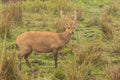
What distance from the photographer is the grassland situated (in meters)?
5.97

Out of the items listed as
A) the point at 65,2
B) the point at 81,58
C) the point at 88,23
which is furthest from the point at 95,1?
the point at 81,58

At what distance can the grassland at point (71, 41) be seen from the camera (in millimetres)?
5968

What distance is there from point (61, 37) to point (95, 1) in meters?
6.98

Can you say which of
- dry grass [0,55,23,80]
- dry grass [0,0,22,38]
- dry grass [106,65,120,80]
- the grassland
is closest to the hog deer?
the grassland

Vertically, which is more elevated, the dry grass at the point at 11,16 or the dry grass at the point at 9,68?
the dry grass at the point at 11,16

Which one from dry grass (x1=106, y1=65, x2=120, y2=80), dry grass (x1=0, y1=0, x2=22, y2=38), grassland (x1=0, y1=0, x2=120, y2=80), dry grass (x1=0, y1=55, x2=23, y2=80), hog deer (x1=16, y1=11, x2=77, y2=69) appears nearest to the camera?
dry grass (x1=106, y1=65, x2=120, y2=80)

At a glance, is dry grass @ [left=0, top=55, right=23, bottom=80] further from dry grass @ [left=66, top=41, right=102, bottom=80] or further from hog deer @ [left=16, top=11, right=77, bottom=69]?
hog deer @ [left=16, top=11, right=77, bottom=69]

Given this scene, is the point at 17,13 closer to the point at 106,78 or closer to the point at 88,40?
the point at 88,40

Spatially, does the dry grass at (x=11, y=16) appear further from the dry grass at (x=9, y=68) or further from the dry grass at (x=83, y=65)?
the dry grass at (x=9, y=68)

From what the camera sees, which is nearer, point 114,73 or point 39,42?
point 114,73

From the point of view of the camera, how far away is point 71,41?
29.9ft

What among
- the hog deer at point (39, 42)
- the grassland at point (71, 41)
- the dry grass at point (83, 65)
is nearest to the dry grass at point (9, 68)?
the grassland at point (71, 41)

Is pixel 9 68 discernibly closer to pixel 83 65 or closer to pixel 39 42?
pixel 83 65

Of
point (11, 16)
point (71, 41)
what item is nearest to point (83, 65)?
point (71, 41)
